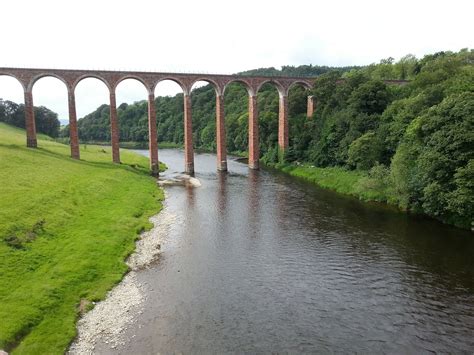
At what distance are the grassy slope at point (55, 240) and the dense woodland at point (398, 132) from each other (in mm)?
24454

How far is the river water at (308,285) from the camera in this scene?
16781 millimetres

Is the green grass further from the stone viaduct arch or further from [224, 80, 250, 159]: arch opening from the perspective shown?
[224, 80, 250, 159]: arch opening

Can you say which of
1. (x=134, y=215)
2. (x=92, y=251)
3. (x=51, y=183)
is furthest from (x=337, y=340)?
(x=51, y=183)

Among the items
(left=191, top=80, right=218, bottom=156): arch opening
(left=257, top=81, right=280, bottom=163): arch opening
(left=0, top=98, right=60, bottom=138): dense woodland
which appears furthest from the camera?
(left=191, top=80, right=218, bottom=156): arch opening

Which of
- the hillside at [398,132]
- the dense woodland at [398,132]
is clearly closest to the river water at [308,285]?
the dense woodland at [398,132]

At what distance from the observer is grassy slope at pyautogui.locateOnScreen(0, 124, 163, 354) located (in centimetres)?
1703

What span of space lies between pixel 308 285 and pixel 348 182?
27.5 metres

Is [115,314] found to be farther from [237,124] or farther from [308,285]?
[237,124]

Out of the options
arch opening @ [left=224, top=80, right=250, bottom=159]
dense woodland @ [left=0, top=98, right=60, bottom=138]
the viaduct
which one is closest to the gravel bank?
the viaduct

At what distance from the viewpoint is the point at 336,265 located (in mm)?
24500

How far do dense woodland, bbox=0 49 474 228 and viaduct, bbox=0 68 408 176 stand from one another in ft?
17.7

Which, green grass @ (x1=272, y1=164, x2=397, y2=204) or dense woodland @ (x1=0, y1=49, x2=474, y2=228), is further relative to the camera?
green grass @ (x1=272, y1=164, x2=397, y2=204)

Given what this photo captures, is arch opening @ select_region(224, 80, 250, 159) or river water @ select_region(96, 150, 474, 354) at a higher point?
arch opening @ select_region(224, 80, 250, 159)

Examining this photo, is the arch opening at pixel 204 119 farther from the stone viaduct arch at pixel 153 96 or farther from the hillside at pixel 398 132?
the stone viaduct arch at pixel 153 96
